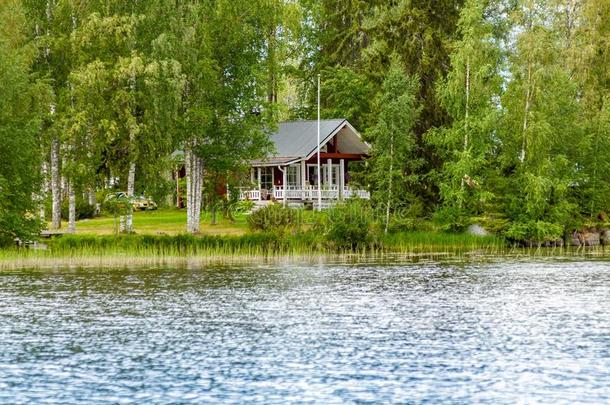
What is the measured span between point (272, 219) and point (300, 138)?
61.7 ft

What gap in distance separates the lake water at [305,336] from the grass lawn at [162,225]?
15.0 meters

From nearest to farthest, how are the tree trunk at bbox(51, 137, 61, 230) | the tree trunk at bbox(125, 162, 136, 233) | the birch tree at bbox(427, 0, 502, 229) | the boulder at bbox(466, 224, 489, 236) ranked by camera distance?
the tree trunk at bbox(125, 162, 136, 233) → the tree trunk at bbox(51, 137, 61, 230) → the boulder at bbox(466, 224, 489, 236) → the birch tree at bbox(427, 0, 502, 229)

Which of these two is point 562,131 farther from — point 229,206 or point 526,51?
point 229,206

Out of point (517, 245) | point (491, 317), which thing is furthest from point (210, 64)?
point (491, 317)

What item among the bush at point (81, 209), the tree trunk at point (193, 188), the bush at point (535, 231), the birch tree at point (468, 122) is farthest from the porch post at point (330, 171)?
the bush at point (535, 231)

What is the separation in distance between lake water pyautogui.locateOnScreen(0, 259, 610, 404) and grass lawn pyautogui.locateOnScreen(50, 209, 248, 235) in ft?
49.2

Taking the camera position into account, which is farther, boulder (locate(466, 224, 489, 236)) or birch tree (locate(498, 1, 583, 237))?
boulder (locate(466, 224, 489, 236))

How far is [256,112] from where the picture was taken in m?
60.4

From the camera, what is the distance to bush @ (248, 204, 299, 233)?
5616cm

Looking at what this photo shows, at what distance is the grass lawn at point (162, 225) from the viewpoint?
58.9 metres

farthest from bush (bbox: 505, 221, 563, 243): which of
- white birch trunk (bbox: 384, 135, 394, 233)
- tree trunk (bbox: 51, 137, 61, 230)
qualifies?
tree trunk (bbox: 51, 137, 61, 230)

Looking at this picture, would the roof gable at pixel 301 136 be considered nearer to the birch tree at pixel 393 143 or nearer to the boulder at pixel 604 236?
the birch tree at pixel 393 143

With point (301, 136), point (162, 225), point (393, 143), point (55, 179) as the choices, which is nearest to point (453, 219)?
point (393, 143)

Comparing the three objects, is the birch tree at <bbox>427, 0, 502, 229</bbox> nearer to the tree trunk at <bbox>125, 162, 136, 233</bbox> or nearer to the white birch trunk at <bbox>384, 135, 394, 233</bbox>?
the white birch trunk at <bbox>384, 135, 394, 233</bbox>
